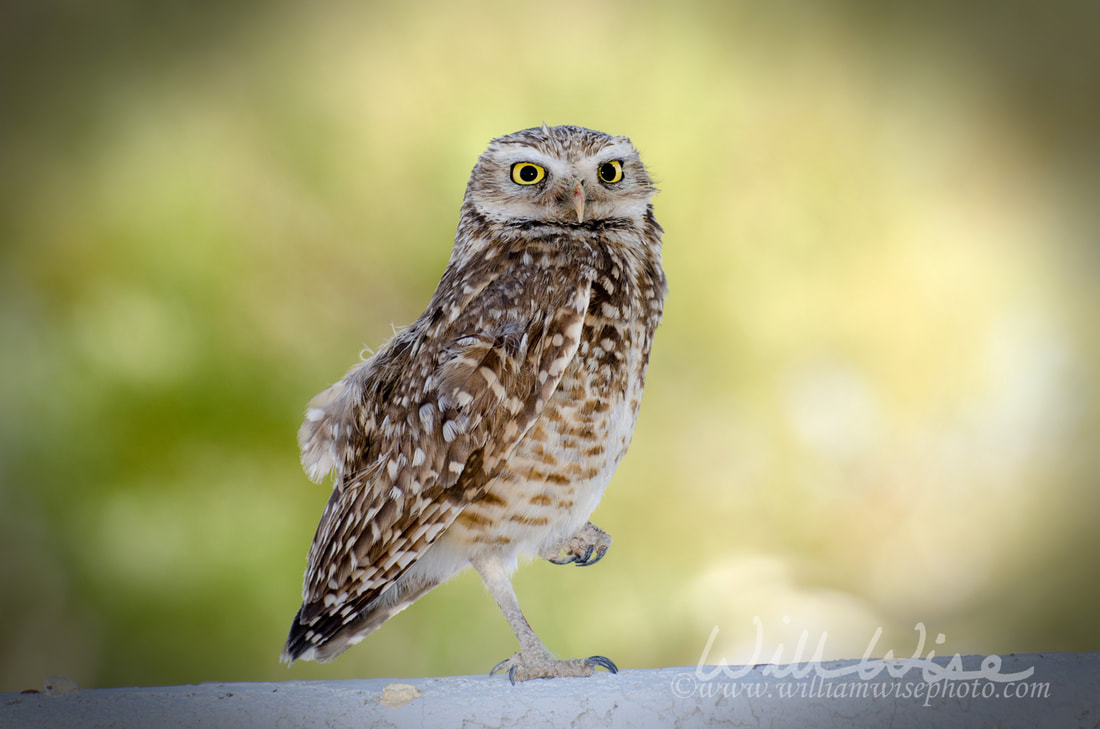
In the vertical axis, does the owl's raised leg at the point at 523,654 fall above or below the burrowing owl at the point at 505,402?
below

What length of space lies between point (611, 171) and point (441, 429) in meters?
0.37

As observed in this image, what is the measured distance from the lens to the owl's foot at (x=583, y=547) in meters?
1.34

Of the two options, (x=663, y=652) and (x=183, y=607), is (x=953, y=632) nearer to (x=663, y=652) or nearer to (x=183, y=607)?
(x=663, y=652)

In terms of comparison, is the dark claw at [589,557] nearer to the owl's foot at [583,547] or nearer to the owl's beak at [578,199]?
the owl's foot at [583,547]

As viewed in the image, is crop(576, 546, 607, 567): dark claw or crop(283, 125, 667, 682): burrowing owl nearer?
crop(283, 125, 667, 682): burrowing owl

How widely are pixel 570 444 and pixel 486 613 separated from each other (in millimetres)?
888

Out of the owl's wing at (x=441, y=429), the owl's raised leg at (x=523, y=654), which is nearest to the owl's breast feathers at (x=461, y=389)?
the owl's wing at (x=441, y=429)

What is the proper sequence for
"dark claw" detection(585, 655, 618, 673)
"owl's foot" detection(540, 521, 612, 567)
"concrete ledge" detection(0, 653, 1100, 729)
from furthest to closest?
"owl's foot" detection(540, 521, 612, 567)
"dark claw" detection(585, 655, 618, 673)
"concrete ledge" detection(0, 653, 1100, 729)

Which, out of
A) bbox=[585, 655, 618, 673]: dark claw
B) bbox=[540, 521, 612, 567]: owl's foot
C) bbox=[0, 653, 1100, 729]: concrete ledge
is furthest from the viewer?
bbox=[540, 521, 612, 567]: owl's foot

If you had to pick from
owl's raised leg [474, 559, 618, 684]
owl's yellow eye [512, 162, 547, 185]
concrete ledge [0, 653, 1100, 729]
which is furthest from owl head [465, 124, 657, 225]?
concrete ledge [0, 653, 1100, 729]

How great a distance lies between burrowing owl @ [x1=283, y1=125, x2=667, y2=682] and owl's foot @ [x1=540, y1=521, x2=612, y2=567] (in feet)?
0.39

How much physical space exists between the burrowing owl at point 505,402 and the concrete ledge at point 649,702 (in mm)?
63

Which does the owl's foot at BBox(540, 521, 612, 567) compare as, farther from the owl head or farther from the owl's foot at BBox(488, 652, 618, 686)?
the owl head

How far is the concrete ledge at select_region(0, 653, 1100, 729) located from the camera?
A: 1.04m
